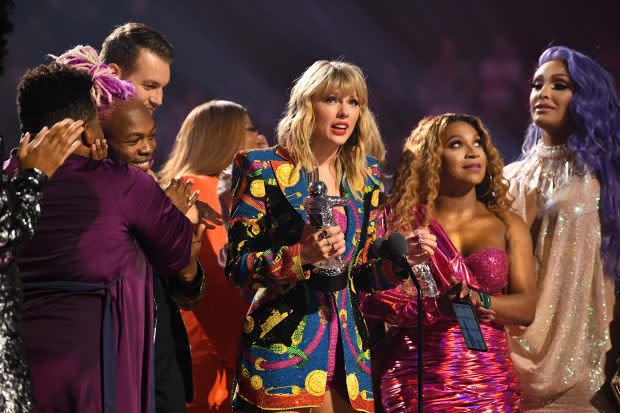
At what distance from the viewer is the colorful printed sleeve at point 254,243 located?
7.61 feet

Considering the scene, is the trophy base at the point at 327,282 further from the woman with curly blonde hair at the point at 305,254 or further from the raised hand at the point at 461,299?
the raised hand at the point at 461,299

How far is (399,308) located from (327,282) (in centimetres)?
57

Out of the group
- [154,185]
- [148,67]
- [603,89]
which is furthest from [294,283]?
[603,89]

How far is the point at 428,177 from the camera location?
3057 millimetres

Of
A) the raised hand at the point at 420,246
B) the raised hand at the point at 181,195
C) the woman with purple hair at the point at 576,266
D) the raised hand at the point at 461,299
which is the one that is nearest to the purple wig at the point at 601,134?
the woman with purple hair at the point at 576,266

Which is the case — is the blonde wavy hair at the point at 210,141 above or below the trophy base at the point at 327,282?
above

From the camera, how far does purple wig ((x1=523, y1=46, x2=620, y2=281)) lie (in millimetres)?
3396

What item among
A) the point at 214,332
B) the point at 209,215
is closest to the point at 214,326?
the point at 214,332

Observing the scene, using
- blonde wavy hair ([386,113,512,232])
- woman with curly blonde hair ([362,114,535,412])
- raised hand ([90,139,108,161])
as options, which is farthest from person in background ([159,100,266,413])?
raised hand ([90,139,108,161])

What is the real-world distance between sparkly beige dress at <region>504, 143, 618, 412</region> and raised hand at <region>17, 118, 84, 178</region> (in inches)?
86.9

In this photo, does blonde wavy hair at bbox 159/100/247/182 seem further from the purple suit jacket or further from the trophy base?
the purple suit jacket

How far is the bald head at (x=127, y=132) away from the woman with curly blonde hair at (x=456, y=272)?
3.66 feet

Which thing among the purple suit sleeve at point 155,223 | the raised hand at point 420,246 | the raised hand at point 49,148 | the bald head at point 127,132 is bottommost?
the raised hand at point 420,246

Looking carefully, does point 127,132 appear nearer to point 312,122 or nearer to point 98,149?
point 98,149
